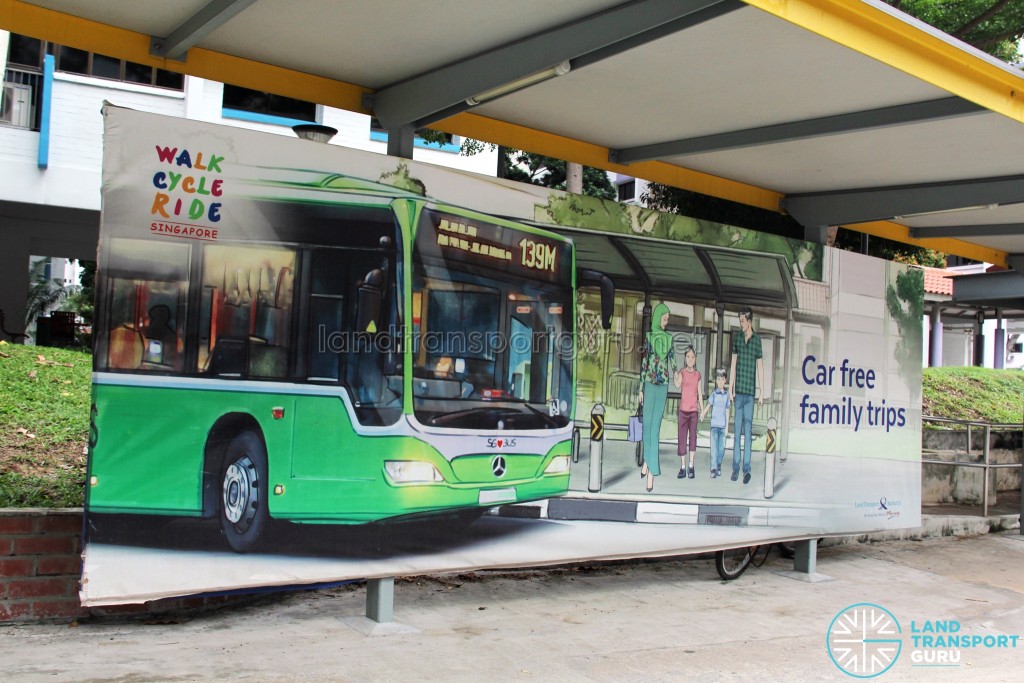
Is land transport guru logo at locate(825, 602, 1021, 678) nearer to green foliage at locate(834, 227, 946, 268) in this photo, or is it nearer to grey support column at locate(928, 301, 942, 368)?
green foliage at locate(834, 227, 946, 268)

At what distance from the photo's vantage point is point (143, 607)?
6.10 m

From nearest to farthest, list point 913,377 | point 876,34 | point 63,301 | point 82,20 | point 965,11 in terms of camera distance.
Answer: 1. point 876,34
2. point 82,20
3. point 913,377
4. point 965,11
5. point 63,301

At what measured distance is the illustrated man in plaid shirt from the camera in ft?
25.7

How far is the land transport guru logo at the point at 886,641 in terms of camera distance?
6180mm

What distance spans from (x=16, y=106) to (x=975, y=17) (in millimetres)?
14796

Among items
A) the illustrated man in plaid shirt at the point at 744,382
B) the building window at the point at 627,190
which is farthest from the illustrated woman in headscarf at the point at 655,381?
the building window at the point at 627,190

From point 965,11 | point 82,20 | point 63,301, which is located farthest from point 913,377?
point 63,301

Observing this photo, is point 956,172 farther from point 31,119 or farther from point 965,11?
point 31,119

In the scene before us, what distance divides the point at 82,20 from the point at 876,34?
15.1 ft

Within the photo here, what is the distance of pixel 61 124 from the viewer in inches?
587

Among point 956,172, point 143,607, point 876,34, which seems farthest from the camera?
point 956,172

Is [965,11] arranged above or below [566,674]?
above

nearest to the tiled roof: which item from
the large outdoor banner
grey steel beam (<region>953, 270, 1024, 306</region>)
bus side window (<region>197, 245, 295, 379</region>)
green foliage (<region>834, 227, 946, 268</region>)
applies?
green foliage (<region>834, 227, 946, 268</region>)

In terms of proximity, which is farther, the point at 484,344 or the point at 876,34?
the point at 484,344
